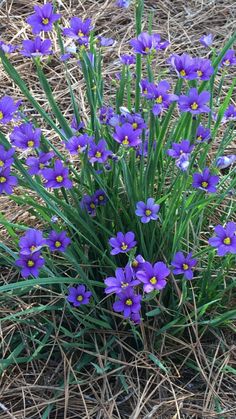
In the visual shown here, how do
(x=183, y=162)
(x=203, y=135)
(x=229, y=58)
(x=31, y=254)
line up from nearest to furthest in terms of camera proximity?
(x=183, y=162) → (x=31, y=254) → (x=203, y=135) → (x=229, y=58)

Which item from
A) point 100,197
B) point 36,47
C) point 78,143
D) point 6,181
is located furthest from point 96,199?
point 36,47

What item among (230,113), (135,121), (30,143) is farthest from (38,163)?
(230,113)

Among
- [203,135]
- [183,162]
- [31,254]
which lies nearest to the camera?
[183,162]

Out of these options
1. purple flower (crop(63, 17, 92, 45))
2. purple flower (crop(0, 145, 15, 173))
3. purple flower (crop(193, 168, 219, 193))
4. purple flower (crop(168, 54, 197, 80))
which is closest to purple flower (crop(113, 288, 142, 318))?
purple flower (crop(193, 168, 219, 193))

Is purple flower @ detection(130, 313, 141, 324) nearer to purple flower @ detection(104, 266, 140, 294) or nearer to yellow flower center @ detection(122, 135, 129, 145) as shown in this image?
purple flower @ detection(104, 266, 140, 294)

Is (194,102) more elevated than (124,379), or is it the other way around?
(194,102)

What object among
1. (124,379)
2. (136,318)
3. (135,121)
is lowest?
(124,379)

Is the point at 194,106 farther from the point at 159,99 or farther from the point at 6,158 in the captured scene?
the point at 6,158

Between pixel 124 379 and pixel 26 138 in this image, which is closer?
pixel 26 138
